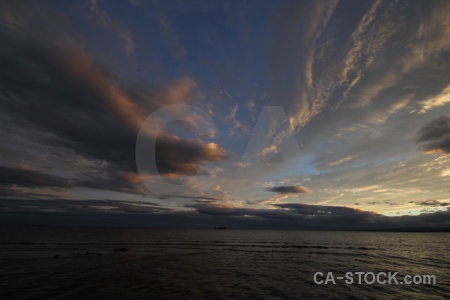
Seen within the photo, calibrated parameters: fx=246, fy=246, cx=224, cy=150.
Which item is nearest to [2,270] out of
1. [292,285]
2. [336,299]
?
[292,285]

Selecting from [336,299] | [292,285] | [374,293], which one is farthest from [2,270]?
[374,293]

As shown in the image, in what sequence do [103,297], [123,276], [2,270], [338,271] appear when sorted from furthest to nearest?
[338,271] → [2,270] → [123,276] → [103,297]

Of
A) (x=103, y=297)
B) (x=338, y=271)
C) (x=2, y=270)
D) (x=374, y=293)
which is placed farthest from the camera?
(x=338, y=271)

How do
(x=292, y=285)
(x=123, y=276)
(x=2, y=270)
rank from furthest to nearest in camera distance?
(x=2, y=270) < (x=123, y=276) < (x=292, y=285)

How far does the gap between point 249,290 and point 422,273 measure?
96.0ft

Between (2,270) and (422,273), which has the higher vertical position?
(422,273)

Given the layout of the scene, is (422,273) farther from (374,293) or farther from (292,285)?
(292,285)

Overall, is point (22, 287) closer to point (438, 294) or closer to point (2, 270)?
point (2, 270)

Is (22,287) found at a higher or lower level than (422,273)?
lower

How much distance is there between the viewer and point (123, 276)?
29.4 m

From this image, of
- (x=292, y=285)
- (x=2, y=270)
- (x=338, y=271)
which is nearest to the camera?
(x=292, y=285)

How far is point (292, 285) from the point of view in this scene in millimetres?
26391

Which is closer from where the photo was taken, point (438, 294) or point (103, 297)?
point (103, 297)

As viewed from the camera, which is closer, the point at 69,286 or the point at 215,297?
the point at 215,297
